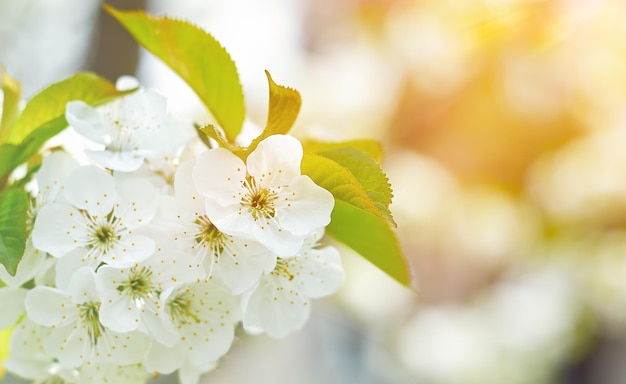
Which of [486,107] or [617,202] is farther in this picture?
[486,107]

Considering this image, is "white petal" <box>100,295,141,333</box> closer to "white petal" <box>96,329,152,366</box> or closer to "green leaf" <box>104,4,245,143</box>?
"white petal" <box>96,329,152,366</box>

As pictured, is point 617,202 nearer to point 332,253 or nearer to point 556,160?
point 556,160

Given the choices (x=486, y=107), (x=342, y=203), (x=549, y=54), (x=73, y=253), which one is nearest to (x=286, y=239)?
(x=342, y=203)

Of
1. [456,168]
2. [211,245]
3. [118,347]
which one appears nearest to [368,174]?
[211,245]

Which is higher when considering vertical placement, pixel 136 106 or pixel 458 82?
pixel 136 106

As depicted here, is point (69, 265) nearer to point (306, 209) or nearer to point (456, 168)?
point (306, 209)

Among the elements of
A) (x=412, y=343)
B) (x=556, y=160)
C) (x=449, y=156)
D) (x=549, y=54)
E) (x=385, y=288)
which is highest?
(x=549, y=54)

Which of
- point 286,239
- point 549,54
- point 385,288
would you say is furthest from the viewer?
point 385,288

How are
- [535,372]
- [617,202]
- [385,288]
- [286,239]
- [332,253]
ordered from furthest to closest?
[535,372]
[385,288]
[617,202]
[332,253]
[286,239]

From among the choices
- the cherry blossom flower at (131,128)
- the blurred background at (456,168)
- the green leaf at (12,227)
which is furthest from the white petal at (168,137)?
the blurred background at (456,168)
